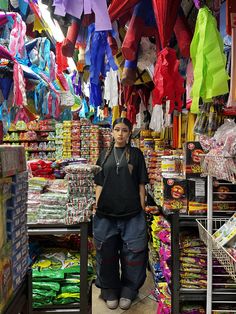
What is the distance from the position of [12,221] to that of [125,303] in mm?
2043

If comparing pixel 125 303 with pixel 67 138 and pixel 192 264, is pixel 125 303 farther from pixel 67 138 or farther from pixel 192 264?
pixel 67 138

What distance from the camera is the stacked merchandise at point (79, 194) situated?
6.04 ft

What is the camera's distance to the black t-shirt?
2475 millimetres

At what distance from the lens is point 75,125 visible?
561 cm

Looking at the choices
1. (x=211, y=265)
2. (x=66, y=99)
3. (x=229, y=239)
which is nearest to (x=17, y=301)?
(x=229, y=239)

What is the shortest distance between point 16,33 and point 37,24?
1.58 ft

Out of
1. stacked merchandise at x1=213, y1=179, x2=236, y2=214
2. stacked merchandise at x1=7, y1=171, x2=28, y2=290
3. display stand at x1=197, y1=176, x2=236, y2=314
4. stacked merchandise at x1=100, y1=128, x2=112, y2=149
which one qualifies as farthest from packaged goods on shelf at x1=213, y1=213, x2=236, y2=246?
stacked merchandise at x1=100, y1=128, x2=112, y2=149

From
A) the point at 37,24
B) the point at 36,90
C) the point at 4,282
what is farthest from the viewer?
the point at 36,90

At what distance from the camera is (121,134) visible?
2551mm

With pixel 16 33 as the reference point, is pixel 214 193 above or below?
below

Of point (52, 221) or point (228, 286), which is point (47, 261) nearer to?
point (52, 221)

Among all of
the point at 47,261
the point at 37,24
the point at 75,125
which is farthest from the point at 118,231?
the point at 75,125

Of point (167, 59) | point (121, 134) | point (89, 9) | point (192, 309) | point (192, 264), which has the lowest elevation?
point (192, 309)

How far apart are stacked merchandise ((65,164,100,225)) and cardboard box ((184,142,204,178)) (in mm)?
591
